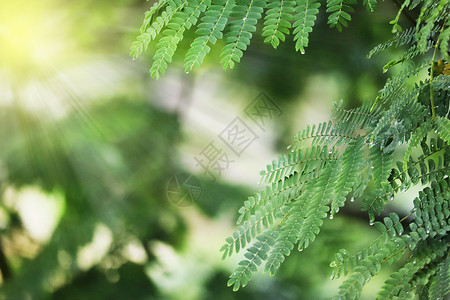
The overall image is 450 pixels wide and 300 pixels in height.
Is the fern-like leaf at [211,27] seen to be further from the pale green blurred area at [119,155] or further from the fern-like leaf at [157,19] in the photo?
the pale green blurred area at [119,155]

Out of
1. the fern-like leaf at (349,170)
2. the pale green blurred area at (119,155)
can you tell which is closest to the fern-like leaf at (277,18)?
the fern-like leaf at (349,170)

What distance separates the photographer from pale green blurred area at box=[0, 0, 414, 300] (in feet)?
5.29

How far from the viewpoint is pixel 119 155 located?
1699 millimetres

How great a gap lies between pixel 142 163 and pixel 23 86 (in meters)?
0.55

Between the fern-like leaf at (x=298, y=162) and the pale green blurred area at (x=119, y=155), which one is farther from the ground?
the pale green blurred area at (x=119, y=155)

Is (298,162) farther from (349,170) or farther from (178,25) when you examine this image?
(178,25)

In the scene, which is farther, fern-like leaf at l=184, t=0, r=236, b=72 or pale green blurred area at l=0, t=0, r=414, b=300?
pale green blurred area at l=0, t=0, r=414, b=300

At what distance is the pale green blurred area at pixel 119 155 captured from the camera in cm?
161

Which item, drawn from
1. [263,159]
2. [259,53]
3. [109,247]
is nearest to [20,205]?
[109,247]

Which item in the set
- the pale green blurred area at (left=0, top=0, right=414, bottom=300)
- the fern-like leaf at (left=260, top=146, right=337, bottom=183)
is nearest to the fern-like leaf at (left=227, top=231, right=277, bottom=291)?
the fern-like leaf at (left=260, top=146, right=337, bottom=183)

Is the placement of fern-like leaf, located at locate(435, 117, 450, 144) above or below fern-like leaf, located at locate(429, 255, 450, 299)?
above

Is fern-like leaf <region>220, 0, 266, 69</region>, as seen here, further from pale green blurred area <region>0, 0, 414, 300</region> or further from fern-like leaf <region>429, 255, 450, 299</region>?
pale green blurred area <region>0, 0, 414, 300</region>

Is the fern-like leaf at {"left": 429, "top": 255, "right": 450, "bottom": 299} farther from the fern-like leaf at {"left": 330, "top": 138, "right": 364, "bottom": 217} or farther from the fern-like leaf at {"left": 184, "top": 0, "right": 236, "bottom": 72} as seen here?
the fern-like leaf at {"left": 184, "top": 0, "right": 236, "bottom": 72}

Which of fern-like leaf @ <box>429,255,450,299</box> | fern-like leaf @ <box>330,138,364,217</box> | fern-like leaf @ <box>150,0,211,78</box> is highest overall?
fern-like leaf @ <box>150,0,211,78</box>
